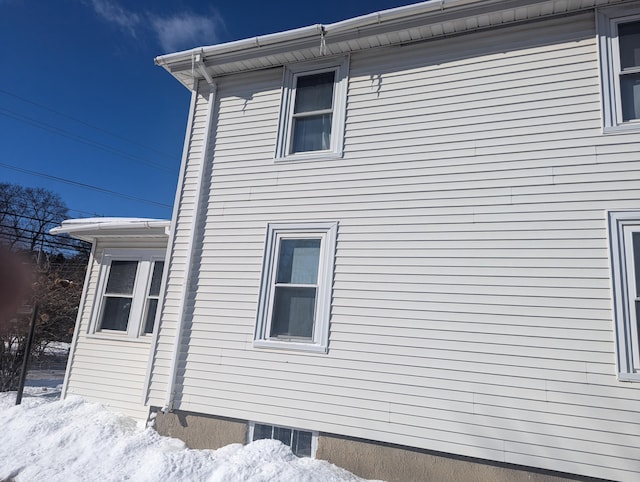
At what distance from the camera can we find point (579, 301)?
14.7 ft

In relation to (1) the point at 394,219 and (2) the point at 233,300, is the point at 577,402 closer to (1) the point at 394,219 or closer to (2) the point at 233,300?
(1) the point at 394,219

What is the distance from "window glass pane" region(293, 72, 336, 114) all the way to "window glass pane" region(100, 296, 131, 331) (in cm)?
446

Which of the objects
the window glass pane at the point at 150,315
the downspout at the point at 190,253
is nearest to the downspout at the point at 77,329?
the window glass pane at the point at 150,315

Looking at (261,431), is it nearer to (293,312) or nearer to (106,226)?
(293,312)

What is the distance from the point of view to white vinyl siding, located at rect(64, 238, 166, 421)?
6962mm

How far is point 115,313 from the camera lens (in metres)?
7.68

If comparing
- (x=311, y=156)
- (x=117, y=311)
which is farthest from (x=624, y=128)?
(x=117, y=311)

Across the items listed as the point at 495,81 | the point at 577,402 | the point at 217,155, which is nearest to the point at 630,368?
the point at 577,402

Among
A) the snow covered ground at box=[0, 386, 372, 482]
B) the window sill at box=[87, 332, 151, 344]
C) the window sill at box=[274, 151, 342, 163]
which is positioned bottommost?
the snow covered ground at box=[0, 386, 372, 482]

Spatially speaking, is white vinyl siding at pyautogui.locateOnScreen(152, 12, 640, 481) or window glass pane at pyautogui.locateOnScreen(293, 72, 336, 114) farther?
window glass pane at pyautogui.locateOnScreen(293, 72, 336, 114)

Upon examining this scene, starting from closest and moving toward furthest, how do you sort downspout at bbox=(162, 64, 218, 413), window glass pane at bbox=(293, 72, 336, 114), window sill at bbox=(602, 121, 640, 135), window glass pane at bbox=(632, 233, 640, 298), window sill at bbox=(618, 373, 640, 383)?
window sill at bbox=(618, 373, 640, 383) < window glass pane at bbox=(632, 233, 640, 298) < window sill at bbox=(602, 121, 640, 135) < downspout at bbox=(162, 64, 218, 413) < window glass pane at bbox=(293, 72, 336, 114)

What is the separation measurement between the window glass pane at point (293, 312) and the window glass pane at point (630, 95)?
4125mm

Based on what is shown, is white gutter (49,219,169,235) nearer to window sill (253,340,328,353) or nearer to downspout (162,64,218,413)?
downspout (162,64,218,413)

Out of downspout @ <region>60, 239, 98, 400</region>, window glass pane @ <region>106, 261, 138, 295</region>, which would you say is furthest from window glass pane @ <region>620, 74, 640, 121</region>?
downspout @ <region>60, 239, 98, 400</region>
